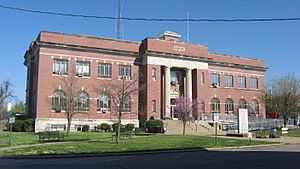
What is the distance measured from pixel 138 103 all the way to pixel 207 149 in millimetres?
27984

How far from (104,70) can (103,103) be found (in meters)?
4.34

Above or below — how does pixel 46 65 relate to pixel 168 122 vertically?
above

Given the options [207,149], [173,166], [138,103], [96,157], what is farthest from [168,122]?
[173,166]

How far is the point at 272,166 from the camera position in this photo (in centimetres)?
1360

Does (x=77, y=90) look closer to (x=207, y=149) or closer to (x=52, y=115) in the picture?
(x=52, y=115)

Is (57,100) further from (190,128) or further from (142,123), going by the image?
(190,128)

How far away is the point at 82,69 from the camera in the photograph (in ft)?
153

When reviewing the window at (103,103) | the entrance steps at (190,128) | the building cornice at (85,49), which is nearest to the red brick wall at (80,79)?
the building cornice at (85,49)

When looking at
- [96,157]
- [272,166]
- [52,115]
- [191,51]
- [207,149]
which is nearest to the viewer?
[272,166]

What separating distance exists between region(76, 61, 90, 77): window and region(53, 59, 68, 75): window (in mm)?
1532

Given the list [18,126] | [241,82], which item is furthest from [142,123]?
[241,82]

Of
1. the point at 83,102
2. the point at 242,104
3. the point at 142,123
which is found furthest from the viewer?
the point at 242,104

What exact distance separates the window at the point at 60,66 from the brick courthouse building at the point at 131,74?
0.06 meters

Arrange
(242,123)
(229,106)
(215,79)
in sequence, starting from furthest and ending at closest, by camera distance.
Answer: (229,106) < (215,79) < (242,123)
